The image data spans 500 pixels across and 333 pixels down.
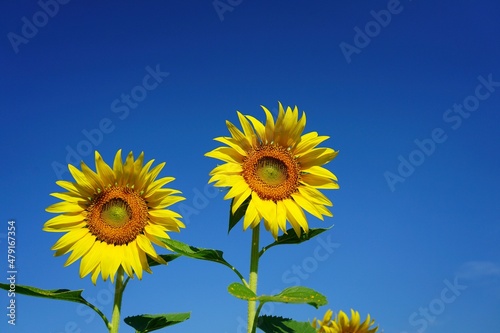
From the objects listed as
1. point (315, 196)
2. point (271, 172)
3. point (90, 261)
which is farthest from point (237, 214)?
point (90, 261)

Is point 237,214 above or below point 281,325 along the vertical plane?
above

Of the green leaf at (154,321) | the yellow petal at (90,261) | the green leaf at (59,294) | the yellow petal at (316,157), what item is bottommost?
the green leaf at (154,321)

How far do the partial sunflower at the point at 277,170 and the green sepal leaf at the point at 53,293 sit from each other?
1.77 meters

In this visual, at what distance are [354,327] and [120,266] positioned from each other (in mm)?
3849

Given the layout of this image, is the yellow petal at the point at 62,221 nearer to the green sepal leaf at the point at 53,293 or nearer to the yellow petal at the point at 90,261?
the yellow petal at the point at 90,261

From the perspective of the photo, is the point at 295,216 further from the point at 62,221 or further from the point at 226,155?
the point at 62,221

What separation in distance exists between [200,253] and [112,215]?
1291mm

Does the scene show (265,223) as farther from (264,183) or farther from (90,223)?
(90,223)

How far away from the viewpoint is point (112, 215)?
5.99m

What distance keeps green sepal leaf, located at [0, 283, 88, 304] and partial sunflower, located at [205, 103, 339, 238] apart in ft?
5.79

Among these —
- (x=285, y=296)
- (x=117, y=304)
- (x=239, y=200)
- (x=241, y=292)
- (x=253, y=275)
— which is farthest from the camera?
(x=239, y=200)

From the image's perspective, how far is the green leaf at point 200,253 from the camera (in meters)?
5.23

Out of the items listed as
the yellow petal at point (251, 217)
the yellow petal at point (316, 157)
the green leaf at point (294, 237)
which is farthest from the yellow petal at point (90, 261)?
the yellow petal at point (316, 157)

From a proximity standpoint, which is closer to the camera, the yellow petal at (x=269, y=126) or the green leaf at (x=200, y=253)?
the green leaf at (x=200, y=253)
